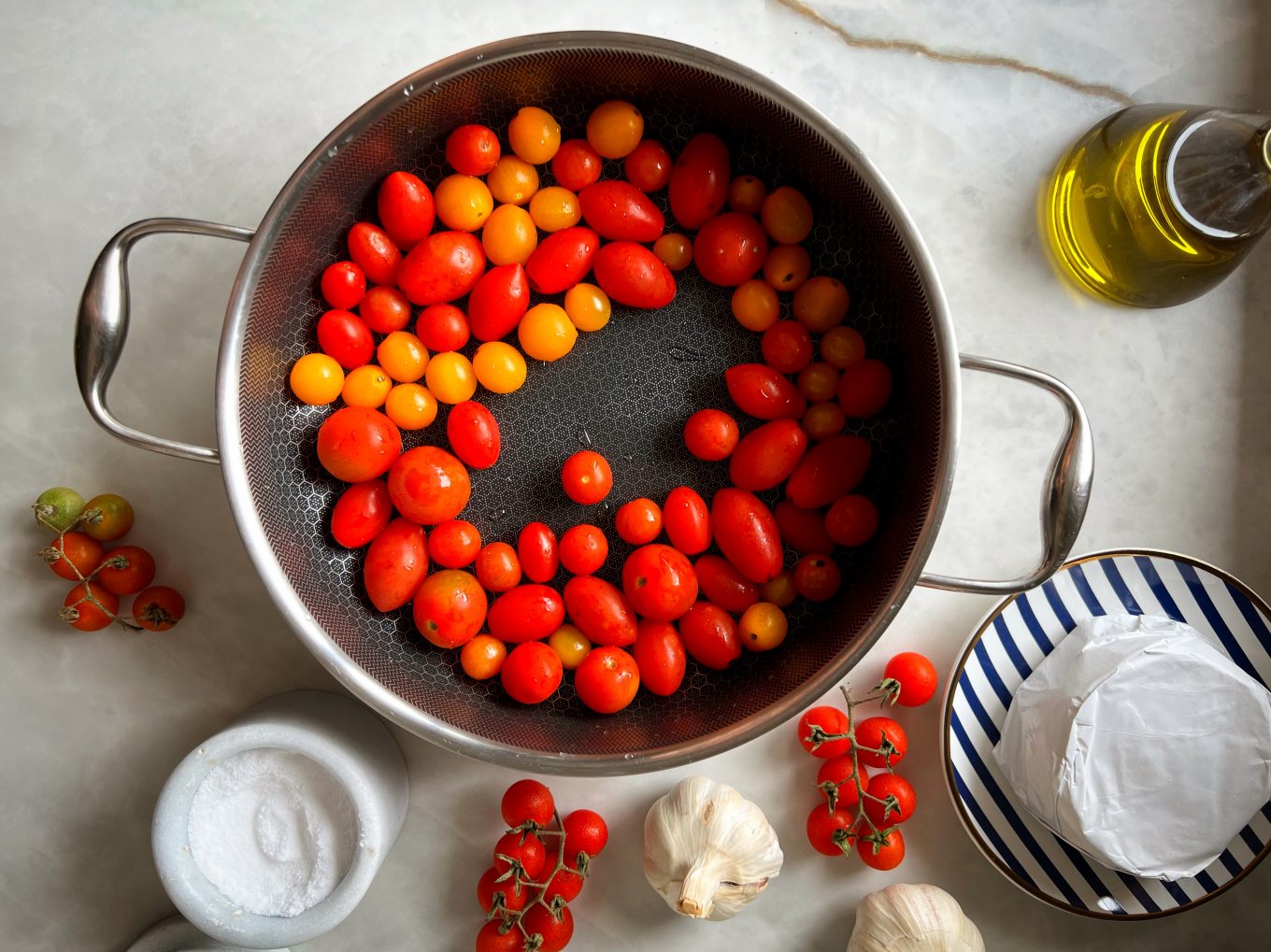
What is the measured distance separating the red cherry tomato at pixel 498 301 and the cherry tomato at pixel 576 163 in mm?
95

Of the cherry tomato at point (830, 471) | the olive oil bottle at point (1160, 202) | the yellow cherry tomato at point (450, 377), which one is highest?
the olive oil bottle at point (1160, 202)

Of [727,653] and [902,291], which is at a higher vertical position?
[902,291]

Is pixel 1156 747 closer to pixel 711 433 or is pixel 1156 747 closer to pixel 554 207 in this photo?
pixel 711 433

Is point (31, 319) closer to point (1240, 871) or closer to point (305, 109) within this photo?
point (305, 109)

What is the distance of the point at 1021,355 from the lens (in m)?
0.88

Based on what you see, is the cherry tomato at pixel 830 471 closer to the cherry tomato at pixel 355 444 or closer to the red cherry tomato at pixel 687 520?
the red cherry tomato at pixel 687 520

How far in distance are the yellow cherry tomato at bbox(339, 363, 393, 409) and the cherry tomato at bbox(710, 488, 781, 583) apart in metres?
0.32

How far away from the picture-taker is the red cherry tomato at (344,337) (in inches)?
30.5

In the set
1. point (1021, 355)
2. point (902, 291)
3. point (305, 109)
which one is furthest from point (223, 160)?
point (1021, 355)

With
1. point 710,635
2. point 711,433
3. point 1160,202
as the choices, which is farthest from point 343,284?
point 1160,202

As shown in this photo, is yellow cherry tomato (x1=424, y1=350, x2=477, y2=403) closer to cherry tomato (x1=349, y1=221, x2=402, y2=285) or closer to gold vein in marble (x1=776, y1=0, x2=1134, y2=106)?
cherry tomato (x1=349, y1=221, x2=402, y2=285)

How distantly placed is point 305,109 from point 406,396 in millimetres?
323

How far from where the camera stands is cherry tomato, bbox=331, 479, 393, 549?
77 cm

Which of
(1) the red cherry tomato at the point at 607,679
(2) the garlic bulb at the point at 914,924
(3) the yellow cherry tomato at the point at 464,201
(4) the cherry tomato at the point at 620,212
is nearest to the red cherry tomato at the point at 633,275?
(4) the cherry tomato at the point at 620,212
